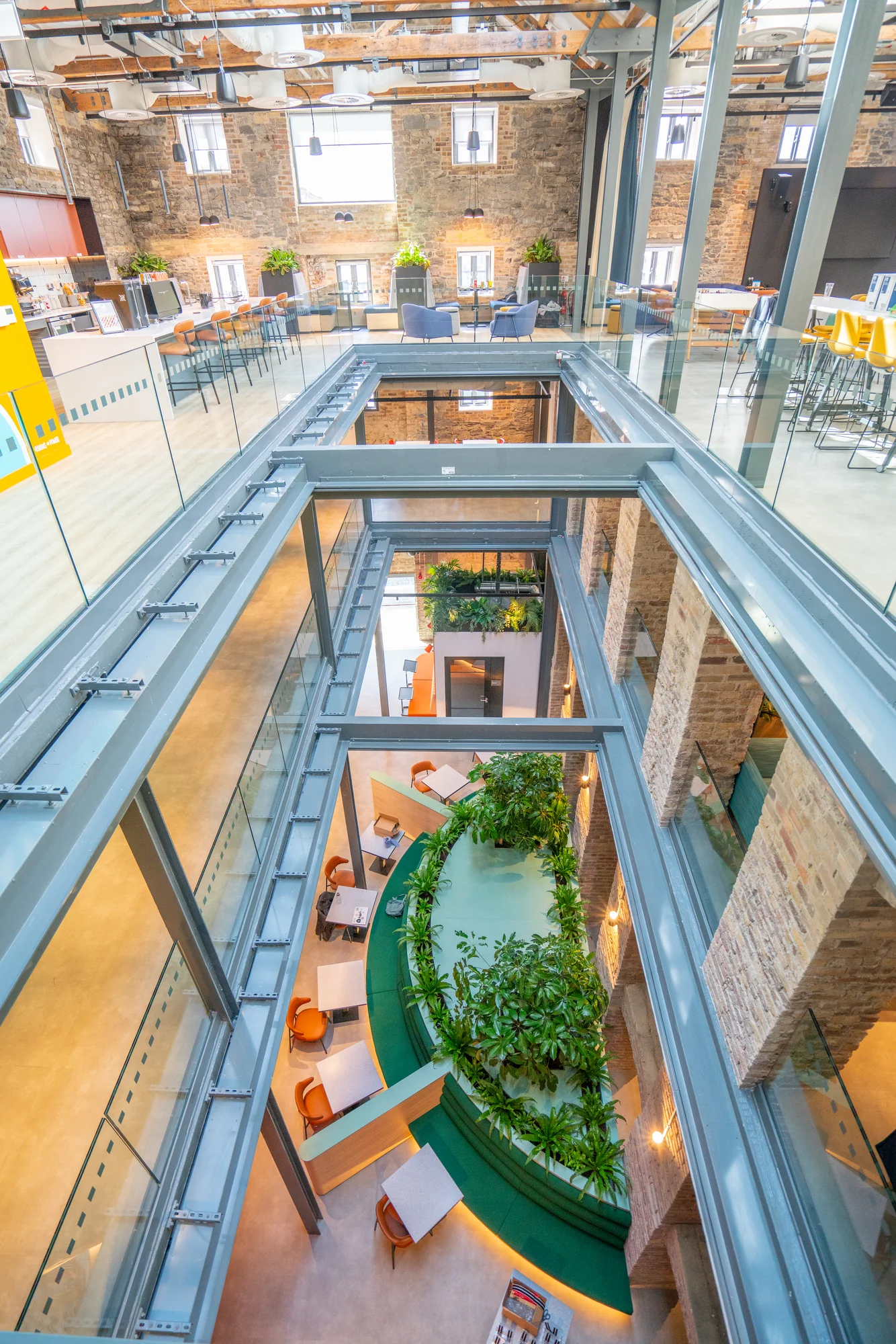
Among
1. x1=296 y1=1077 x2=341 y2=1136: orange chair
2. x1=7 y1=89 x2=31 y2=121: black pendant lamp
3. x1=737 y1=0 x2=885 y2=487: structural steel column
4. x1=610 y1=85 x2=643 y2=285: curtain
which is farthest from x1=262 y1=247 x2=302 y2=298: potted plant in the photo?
x1=296 y1=1077 x2=341 y2=1136: orange chair

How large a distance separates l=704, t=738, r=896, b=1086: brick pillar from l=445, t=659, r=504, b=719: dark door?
865 cm

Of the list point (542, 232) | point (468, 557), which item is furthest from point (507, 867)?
point (542, 232)

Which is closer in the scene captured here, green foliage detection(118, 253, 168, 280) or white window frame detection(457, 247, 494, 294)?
green foliage detection(118, 253, 168, 280)

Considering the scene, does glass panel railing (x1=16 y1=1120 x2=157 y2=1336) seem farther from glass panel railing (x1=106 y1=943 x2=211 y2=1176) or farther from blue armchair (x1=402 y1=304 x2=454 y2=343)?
blue armchair (x1=402 y1=304 x2=454 y2=343)

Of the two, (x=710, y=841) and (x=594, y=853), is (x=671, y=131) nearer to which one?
(x=594, y=853)

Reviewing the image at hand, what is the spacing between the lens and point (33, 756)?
228cm

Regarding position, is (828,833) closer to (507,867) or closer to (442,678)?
(507,867)

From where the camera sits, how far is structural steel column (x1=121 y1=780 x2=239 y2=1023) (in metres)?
2.87

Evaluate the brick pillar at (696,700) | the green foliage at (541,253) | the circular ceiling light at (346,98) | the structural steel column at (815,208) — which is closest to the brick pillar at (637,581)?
the brick pillar at (696,700)

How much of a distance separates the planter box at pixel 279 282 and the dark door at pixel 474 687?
7.78 m

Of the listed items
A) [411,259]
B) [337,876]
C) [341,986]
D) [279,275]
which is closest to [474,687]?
[337,876]

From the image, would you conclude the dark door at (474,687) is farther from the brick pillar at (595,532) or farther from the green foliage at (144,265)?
the green foliage at (144,265)

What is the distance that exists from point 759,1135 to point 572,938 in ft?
12.9

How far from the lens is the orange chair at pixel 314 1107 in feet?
20.0
